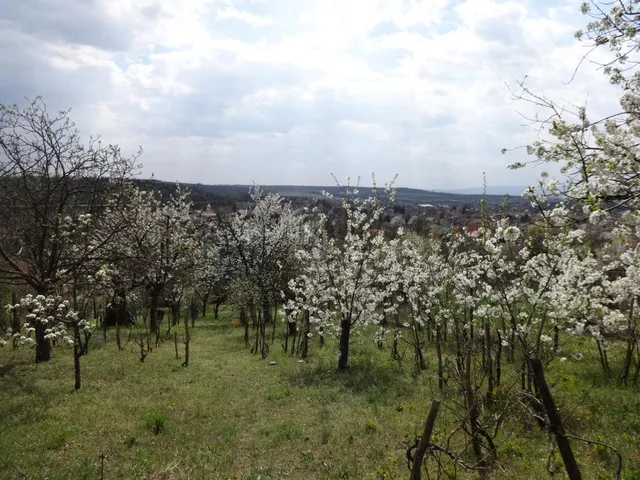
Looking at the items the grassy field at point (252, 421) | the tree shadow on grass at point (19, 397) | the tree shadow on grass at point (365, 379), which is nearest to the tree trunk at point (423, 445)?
the grassy field at point (252, 421)

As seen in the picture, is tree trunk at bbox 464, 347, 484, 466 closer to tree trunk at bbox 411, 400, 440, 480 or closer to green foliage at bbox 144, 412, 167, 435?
tree trunk at bbox 411, 400, 440, 480

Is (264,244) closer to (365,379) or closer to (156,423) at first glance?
(365,379)

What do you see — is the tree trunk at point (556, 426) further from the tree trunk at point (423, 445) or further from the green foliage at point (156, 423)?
the green foliage at point (156, 423)

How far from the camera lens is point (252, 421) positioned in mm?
11375

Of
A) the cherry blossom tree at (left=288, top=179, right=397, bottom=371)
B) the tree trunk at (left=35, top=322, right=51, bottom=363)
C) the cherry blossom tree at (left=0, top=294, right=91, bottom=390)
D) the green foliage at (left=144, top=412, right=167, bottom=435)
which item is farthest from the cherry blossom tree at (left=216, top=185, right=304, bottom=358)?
the green foliage at (left=144, top=412, right=167, bottom=435)

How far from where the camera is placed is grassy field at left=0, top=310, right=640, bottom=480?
27.4 ft

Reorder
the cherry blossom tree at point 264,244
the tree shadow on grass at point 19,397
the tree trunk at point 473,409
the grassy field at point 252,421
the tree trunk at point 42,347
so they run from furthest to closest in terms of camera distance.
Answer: the cherry blossom tree at point 264,244
the tree trunk at point 42,347
the tree shadow on grass at point 19,397
the grassy field at point 252,421
the tree trunk at point 473,409

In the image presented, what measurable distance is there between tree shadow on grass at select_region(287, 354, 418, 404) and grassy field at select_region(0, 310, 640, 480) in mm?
43

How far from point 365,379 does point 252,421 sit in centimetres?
508

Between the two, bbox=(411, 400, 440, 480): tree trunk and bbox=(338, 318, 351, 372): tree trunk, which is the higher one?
bbox=(411, 400, 440, 480): tree trunk

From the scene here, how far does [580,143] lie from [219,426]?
32.7 ft

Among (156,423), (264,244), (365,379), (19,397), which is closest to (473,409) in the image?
(156,423)

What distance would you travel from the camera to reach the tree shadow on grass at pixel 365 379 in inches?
526

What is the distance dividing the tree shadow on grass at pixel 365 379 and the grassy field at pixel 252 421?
4 centimetres
